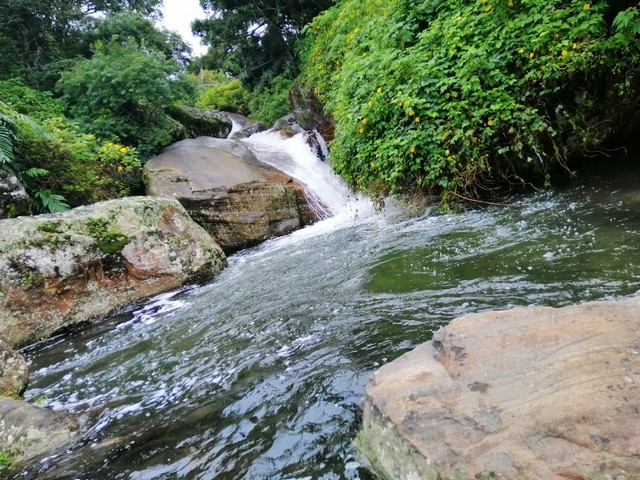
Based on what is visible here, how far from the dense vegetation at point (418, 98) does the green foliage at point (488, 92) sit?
2cm

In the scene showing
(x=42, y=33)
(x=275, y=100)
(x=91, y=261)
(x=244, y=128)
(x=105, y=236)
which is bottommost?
(x=91, y=261)

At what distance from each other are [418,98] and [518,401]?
5020 millimetres

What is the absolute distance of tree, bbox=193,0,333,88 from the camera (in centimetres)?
1534

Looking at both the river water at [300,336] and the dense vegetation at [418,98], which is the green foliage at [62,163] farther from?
the river water at [300,336]

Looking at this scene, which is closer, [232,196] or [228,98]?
[232,196]

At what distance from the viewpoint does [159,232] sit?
6699mm

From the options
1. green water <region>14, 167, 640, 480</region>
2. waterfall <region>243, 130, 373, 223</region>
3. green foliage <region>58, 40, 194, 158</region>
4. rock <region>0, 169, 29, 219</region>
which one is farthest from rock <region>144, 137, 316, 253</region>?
green water <region>14, 167, 640, 480</region>

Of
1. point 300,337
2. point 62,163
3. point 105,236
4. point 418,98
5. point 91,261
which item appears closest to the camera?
point 300,337

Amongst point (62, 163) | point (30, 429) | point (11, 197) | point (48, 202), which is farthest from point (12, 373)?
point (62, 163)

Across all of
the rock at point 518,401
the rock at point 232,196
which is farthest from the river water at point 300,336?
the rock at point 232,196

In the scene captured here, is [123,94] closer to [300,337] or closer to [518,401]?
[300,337]

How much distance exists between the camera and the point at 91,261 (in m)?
6.03

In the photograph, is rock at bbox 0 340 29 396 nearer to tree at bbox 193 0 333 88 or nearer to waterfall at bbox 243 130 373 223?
waterfall at bbox 243 130 373 223

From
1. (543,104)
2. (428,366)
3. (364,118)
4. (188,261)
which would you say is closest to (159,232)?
(188,261)
